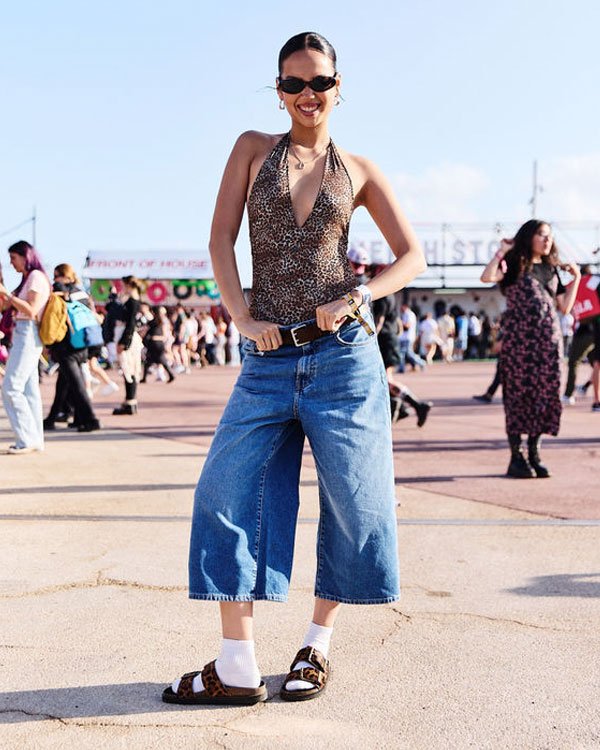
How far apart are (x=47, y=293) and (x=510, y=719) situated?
246 inches

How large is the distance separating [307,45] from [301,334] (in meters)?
0.82

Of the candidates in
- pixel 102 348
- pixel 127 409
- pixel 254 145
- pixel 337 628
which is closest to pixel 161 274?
pixel 102 348

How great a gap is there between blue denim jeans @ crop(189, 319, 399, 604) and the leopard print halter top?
0.12 m

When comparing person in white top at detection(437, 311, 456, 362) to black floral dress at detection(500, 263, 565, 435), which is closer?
black floral dress at detection(500, 263, 565, 435)

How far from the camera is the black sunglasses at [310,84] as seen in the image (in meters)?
2.79

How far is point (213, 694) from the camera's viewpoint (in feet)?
9.02

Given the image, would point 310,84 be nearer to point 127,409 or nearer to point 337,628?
point 337,628

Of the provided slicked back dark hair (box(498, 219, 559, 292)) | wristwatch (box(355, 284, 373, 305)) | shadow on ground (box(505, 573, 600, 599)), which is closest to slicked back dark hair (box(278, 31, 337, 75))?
wristwatch (box(355, 284, 373, 305))

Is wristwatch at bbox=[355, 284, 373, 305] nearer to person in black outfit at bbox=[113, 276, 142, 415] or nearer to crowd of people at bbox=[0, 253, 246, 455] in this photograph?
crowd of people at bbox=[0, 253, 246, 455]

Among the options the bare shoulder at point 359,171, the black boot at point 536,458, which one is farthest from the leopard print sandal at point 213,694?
the black boot at point 536,458

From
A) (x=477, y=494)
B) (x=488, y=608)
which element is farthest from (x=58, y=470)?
(x=488, y=608)

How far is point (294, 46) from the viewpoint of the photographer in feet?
9.22

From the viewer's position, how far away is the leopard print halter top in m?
2.79

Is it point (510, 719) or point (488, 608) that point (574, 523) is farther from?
point (510, 719)
